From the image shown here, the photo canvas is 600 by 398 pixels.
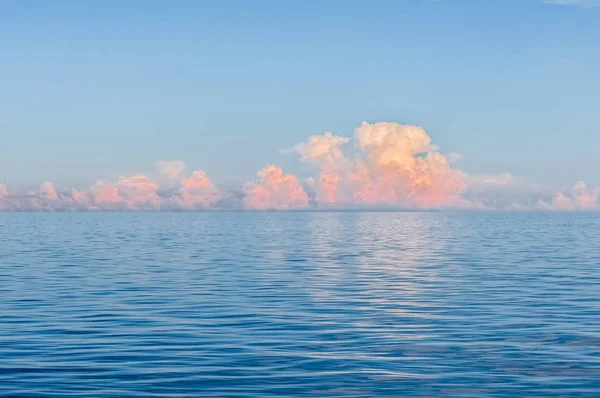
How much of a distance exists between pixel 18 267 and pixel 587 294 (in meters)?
39.7

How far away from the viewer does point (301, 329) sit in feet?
97.0

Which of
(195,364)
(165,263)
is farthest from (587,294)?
(165,263)

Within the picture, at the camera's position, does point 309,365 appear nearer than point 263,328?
Yes

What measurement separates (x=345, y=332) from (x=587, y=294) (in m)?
17.7

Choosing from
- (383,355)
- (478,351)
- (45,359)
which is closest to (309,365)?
(383,355)

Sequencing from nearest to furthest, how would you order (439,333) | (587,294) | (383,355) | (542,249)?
(383,355) < (439,333) < (587,294) < (542,249)

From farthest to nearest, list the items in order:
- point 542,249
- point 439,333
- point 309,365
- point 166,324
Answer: point 542,249
point 166,324
point 439,333
point 309,365

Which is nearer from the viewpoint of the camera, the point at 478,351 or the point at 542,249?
the point at 478,351

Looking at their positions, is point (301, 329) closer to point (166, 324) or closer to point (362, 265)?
point (166, 324)

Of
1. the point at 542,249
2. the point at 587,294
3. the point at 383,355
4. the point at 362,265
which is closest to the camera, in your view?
the point at 383,355

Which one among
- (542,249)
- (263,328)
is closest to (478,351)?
(263,328)

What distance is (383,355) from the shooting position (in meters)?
24.5

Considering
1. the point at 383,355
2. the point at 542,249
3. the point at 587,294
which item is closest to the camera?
the point at 383,355

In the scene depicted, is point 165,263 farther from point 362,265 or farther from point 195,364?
point 195,364
